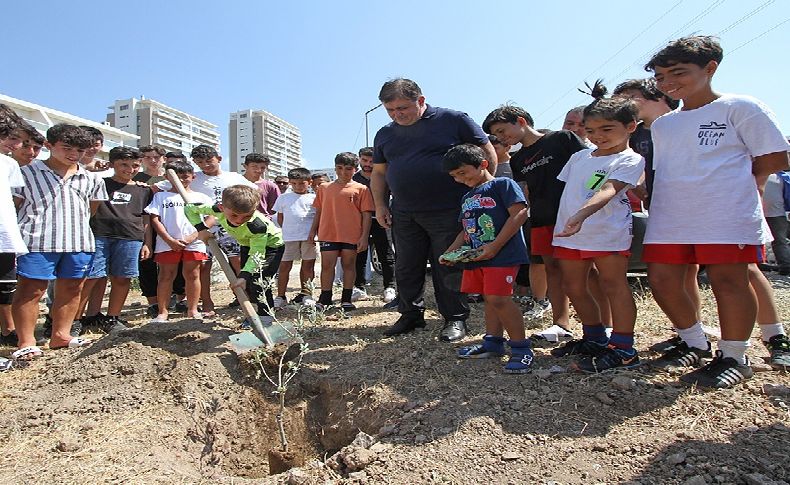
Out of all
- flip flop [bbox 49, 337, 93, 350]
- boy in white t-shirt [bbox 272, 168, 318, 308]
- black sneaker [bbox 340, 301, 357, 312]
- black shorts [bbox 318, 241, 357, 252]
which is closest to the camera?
flip flop [bbox 49, 337, 93, 350]

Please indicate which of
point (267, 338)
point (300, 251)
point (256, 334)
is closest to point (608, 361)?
point (267, 338)

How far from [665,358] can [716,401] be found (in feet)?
1.55

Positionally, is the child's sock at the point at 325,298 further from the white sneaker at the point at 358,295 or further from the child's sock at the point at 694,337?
the child's sock at the point at 694,337

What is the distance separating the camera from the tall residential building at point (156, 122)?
280ft

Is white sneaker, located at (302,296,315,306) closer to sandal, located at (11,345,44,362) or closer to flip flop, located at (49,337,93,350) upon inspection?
flip flop, located at (49,337,93,350)

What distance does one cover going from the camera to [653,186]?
2613 mm

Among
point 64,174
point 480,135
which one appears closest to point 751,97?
point 480,135

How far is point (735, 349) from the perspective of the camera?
2369 millimetres

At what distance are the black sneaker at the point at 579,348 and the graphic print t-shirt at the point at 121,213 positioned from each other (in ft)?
12.3

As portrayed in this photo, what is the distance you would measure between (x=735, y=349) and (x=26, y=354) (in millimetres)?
4335

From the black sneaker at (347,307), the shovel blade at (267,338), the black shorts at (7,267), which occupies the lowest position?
the shovel blade at (267,338)

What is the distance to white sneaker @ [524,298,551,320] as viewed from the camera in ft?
12.8

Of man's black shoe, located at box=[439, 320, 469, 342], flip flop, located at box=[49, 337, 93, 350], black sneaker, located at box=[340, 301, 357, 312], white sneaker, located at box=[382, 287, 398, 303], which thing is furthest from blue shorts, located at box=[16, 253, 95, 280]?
white sneaker, located at box=[382, 287, 398, 303]

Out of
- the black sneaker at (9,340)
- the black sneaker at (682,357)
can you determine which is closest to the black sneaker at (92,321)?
the black sneaker at (9,340)
